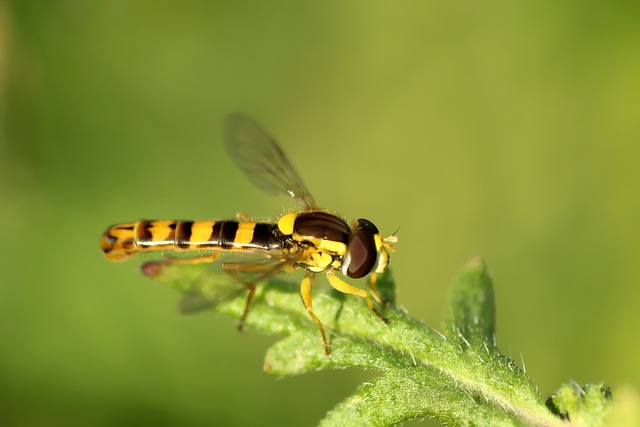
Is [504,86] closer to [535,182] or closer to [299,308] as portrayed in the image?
[535,182]

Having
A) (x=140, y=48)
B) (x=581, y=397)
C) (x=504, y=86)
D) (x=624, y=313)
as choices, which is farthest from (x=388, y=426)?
(x=140, y=48)

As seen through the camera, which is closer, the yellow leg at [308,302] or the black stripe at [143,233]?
the yellow leg at [308,302]

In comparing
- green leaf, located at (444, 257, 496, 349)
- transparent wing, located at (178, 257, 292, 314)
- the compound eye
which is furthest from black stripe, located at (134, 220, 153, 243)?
green leaf, located at (444, 257, 496, 349)

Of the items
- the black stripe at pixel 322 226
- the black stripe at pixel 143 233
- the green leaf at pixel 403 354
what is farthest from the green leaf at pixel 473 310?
the black stripe at pixel 143 233

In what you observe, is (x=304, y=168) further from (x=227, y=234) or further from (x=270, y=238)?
(x=270, y=238)

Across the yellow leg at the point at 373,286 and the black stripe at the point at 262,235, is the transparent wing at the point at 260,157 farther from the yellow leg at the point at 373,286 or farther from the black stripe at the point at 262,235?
the yellow leg at the point at 373,286

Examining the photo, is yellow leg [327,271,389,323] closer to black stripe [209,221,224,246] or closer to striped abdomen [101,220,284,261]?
striped abdomen [101,220,284,261]

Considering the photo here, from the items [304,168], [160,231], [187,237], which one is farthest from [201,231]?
[304,168]
